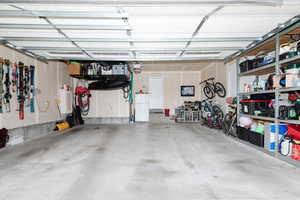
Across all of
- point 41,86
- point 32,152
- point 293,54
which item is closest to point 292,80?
point 293,54

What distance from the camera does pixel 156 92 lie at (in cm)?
965

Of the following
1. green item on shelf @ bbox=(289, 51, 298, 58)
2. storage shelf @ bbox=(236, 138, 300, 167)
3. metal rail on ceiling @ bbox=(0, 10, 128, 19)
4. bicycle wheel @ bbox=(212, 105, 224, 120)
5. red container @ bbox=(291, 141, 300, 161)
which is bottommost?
storage shelf @ bbox=(236, 138, 300, 167)

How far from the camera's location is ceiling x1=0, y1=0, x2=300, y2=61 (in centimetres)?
210

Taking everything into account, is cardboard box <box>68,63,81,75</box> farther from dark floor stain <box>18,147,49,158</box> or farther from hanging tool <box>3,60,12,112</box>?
dark floor stain <box>18,147,49,158</box>

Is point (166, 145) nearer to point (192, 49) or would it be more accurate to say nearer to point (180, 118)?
point (192, 49)

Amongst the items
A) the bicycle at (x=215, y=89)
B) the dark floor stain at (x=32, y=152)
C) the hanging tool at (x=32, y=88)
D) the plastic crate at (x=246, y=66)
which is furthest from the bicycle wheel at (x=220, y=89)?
the hanging tool at (x=32, y=88)

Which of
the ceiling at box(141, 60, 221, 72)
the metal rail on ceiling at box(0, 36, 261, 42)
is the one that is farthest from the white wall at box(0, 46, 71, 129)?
the ceiling at box(141, 60, 221, 72)

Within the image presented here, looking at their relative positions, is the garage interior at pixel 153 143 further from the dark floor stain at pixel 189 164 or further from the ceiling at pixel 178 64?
the ceiling at pixel 178 64

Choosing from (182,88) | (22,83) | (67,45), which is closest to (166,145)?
(67,45)

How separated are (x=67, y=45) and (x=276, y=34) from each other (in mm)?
4290

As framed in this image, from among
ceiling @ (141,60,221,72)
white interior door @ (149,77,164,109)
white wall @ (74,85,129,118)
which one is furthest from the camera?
white interior door @ (149,77,164,109)

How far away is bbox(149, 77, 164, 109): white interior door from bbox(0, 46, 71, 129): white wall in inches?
173

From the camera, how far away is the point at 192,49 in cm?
397

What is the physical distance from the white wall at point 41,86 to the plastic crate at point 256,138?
225 inches
